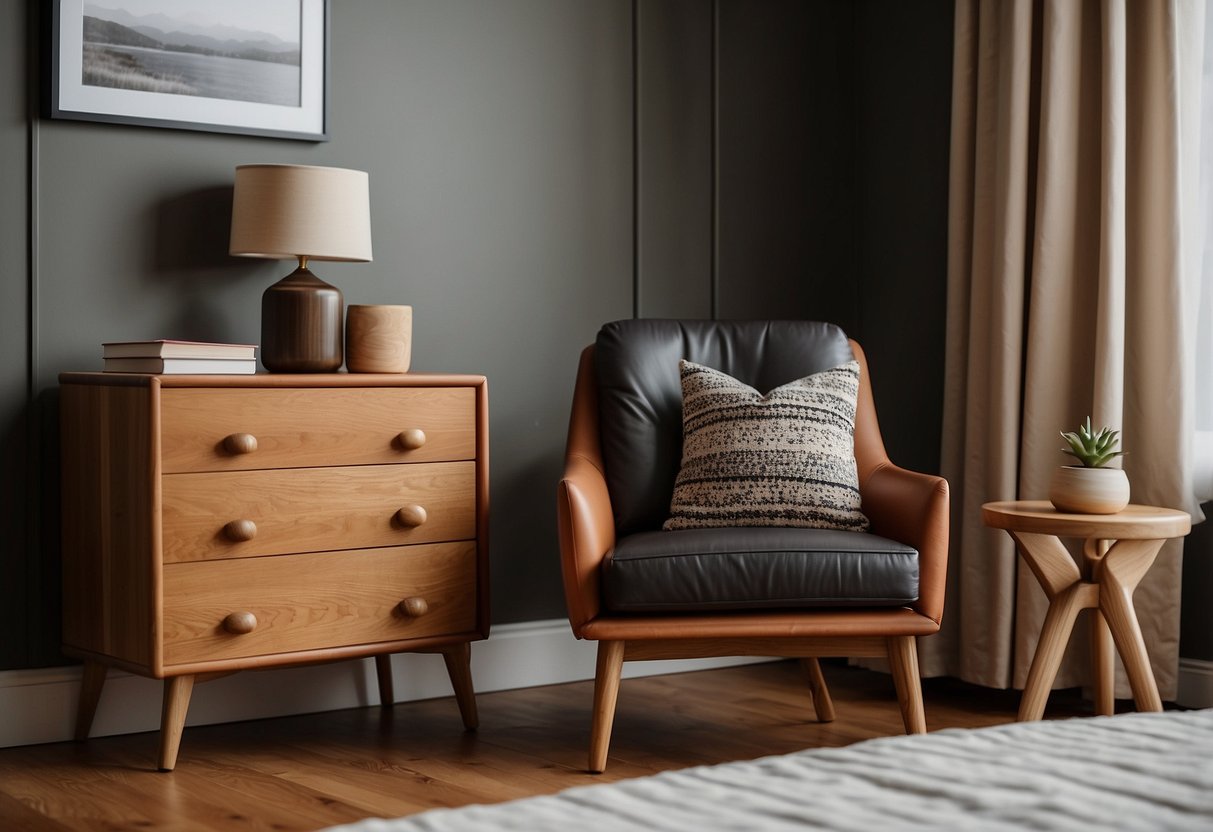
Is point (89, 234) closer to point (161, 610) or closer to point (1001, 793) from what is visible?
point (161, 610)

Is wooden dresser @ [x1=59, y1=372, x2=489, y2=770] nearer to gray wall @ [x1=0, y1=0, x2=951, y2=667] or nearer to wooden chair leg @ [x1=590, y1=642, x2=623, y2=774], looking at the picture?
gray wall @ [x1=0, y1=0, x2=951, y2=667]

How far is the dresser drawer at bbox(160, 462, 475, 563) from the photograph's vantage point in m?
2.59

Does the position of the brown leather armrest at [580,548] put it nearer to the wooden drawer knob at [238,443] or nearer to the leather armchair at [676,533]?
the leather armchair at [676,533]

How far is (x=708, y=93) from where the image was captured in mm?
3723

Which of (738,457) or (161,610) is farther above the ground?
(738,457)

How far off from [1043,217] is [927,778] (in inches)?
107

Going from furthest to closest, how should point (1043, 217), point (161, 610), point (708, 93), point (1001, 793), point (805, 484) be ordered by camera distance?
point (708, 93), point (1043, 217), point (805, 484), point (161, 610), point (1001, 793)

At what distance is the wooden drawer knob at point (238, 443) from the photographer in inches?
103

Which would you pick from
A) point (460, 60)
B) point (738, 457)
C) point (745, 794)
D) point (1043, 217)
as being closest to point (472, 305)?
point (460, 60)

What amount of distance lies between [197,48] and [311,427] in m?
0.92

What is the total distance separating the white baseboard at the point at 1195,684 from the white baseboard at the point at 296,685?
1158 mm

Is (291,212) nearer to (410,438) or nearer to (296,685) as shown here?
(410,438)

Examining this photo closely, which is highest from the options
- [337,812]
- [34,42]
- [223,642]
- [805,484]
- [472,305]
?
[34,42]

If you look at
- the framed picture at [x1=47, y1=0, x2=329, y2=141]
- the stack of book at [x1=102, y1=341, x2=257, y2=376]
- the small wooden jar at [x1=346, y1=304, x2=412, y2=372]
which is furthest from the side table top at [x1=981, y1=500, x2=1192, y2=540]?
the framed picture at [x1=47, y1=0, x2=329, y2=141]
